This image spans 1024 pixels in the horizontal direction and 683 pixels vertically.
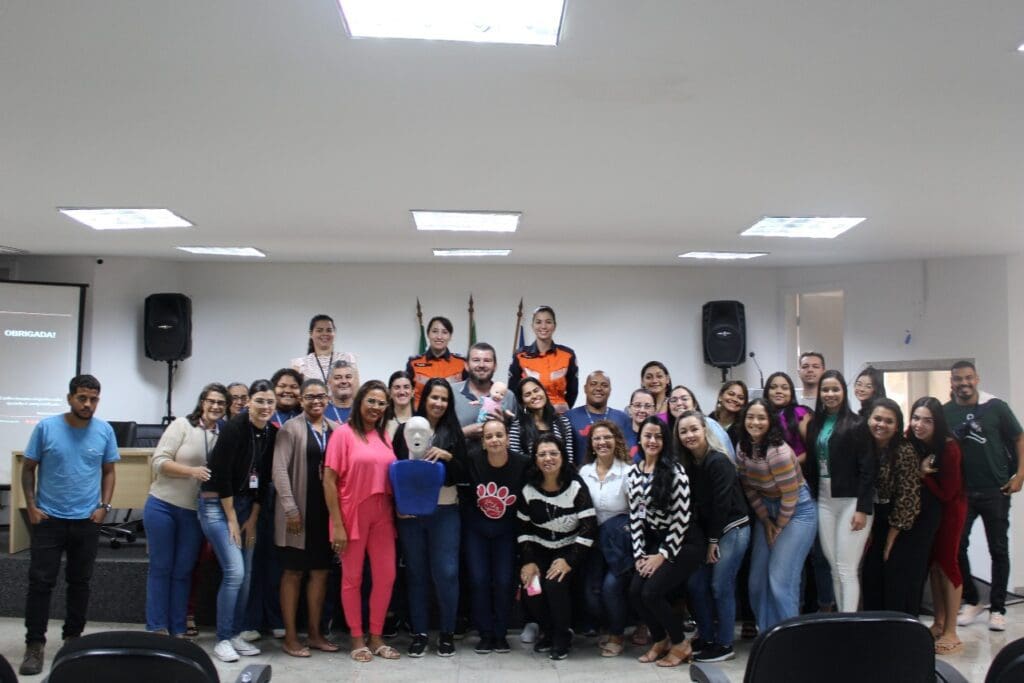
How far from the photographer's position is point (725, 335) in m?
8.48

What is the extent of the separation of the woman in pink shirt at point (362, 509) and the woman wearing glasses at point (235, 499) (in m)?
0.42

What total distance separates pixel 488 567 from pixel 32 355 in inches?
197

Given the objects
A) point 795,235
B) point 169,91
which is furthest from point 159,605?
point 795,235

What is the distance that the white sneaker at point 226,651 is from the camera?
456 cm

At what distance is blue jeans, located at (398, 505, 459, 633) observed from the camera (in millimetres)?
4727

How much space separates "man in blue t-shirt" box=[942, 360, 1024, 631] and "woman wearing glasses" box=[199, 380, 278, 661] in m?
4.30

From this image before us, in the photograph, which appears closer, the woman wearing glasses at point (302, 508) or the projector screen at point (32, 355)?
the woman wearing glasses at point (302, 508)

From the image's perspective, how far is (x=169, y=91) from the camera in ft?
10.5

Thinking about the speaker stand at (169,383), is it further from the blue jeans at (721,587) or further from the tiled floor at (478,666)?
the blue jeans at (721,587)

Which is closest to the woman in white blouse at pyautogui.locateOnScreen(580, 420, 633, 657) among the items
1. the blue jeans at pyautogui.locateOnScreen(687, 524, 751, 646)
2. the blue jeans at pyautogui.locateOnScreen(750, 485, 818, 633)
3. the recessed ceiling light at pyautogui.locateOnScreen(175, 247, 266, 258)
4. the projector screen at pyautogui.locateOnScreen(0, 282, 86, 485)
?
the blue jeans at pyautogui.locateOnScreen(687, 524, 751, 646)

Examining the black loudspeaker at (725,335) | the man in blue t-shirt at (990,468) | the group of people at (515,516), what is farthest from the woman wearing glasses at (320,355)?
the black loudspeaker at (725,335)

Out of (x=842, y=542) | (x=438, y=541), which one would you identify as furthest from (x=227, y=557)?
(x=842, y=542)

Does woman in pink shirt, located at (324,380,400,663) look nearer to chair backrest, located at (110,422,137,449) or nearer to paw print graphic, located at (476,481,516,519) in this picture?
paw print graphic, located at (476,481,516,519)

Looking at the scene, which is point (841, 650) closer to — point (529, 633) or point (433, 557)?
point (433, 557)
